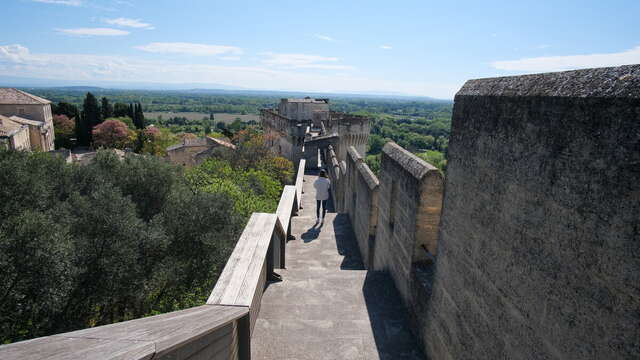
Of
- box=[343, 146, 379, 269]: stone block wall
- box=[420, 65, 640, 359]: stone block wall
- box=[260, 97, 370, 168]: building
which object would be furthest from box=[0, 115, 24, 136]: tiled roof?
box=[420, 65, 640, 359]: stone block wall

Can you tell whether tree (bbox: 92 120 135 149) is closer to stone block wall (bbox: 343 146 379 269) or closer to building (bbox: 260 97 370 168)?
building (bbox: 260 97 370 168)

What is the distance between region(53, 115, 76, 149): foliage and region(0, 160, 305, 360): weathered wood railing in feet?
203

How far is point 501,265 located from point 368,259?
525 cm

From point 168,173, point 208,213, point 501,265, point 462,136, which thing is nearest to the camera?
point 501,265

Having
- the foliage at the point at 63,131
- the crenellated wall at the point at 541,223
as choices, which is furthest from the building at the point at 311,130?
the foliage at the point at 63,131

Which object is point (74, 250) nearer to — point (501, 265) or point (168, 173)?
point (168, 173)

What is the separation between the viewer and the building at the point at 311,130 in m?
27.5

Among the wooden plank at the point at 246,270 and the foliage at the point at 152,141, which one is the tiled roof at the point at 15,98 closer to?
the foliage at the point at 152,141

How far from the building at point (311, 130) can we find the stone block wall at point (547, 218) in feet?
75.4

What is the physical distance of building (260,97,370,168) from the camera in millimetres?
27531

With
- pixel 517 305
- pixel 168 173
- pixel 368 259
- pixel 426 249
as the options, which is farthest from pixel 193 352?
pixel 168 173

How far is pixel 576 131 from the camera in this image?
2182 mm

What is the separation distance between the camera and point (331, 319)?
16.6 feet

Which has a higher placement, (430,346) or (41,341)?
(41,341)
